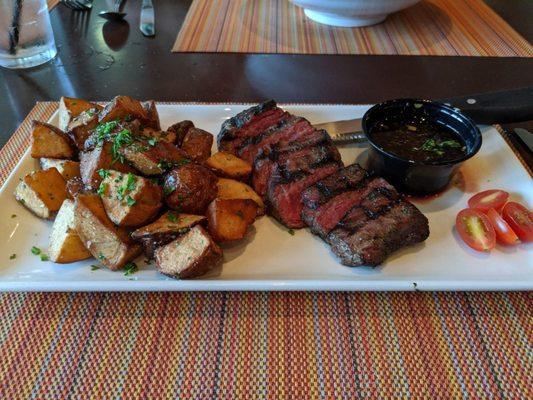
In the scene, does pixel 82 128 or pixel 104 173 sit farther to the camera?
pixel 82 128

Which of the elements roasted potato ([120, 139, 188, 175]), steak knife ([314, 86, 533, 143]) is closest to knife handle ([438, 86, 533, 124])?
steak knife ([314, 86, 533, 143])

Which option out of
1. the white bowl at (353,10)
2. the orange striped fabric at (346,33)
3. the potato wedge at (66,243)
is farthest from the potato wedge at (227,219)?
the white bowl at (353,10)

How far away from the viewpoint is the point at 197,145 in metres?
2.22

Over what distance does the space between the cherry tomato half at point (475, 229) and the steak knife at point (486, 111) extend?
2.46 feet

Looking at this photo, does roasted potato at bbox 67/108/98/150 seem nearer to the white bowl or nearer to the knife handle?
the knife handle

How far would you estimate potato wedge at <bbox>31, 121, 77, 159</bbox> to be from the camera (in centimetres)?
209

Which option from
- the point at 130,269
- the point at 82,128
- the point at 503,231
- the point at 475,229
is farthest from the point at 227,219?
the point at 503,231

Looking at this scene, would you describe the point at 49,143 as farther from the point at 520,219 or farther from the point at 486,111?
the point at 486,111

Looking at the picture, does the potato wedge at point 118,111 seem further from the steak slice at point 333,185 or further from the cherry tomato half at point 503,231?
the cherry tomato half at point 503,231

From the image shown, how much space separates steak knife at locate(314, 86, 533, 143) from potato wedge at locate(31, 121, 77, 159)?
4.62 ft

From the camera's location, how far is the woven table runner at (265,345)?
1476 millimetres

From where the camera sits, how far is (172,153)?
1.98 metres

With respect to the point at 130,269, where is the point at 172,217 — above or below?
above

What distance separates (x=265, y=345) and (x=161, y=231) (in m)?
0.61
